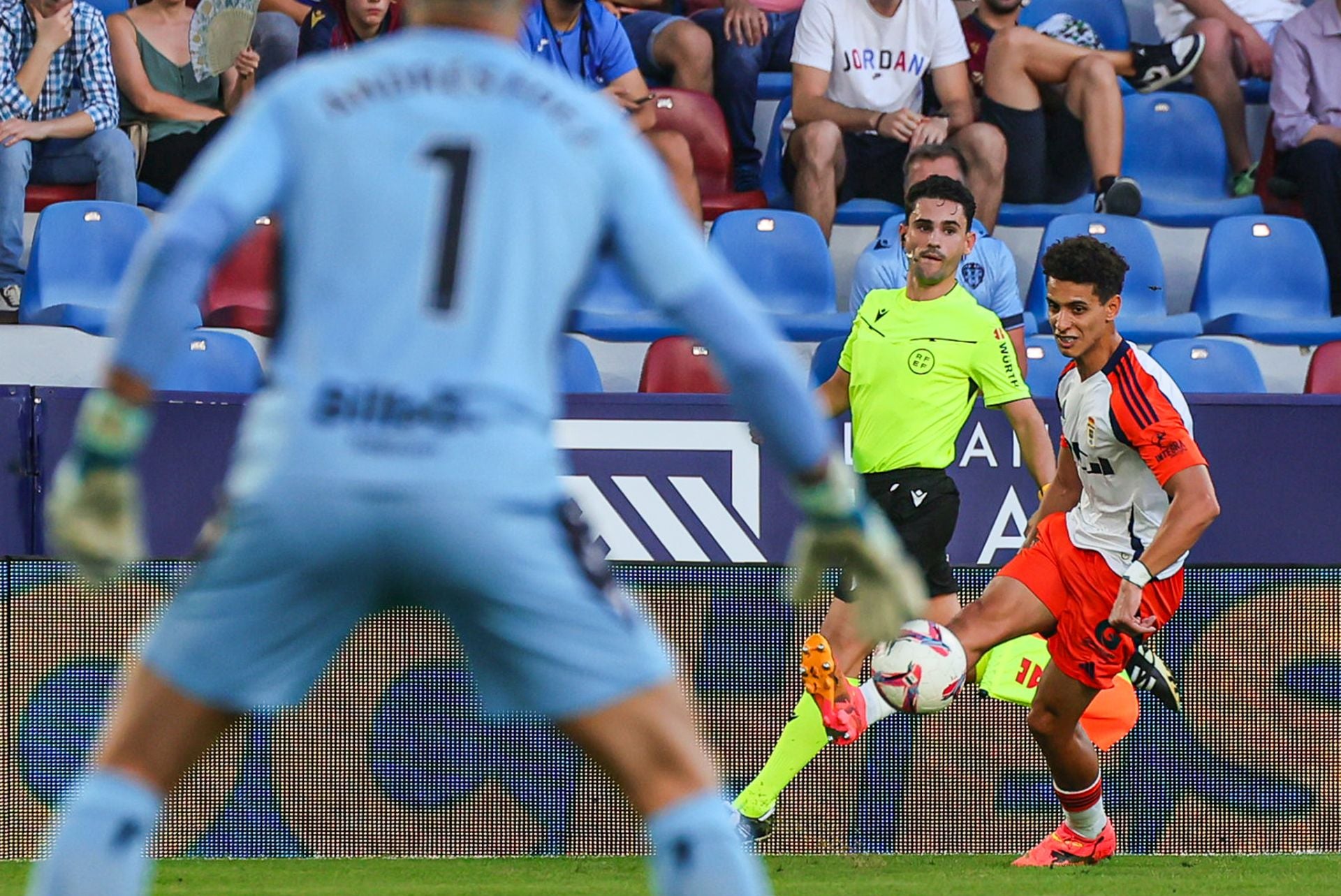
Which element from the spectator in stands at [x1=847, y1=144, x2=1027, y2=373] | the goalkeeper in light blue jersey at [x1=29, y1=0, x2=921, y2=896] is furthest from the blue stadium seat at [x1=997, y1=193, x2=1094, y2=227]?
the goalkeeper in light blue jersey at [x1=29, y1=0, x2=921, y2=896]

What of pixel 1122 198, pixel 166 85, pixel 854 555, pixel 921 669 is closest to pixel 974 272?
pixel 1122 198

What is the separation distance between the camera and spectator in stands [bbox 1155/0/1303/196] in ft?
38.0

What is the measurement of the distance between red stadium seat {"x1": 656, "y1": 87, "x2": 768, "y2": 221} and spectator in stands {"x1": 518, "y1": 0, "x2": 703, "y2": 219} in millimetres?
548

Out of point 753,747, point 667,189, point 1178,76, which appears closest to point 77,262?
point 753,747

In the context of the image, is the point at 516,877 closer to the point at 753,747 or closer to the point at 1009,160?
the point at 753,747

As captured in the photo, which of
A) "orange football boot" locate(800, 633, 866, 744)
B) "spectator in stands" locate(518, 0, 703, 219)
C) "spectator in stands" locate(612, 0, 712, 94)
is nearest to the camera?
"orange football boot" locate(800, 633, 866, 744)

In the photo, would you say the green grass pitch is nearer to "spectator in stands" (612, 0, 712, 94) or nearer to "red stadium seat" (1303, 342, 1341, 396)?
"red stadium seat" (1303, 342, 1341, 396)

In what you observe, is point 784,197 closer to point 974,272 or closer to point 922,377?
point 974,272

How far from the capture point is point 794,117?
10.6 meters

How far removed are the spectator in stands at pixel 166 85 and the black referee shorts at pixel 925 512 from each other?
443 cm

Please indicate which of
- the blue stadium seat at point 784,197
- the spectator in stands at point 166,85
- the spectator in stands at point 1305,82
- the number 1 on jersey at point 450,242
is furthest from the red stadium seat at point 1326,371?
the number 1 on jersey at point 450,242

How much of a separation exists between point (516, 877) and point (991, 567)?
2.02m

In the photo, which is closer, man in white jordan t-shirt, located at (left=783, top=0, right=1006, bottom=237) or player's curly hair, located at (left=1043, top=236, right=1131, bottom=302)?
player's curly hair, located at (left=1043, top=236, right=1131, bottom=302)

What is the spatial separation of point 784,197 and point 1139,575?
214 inches
